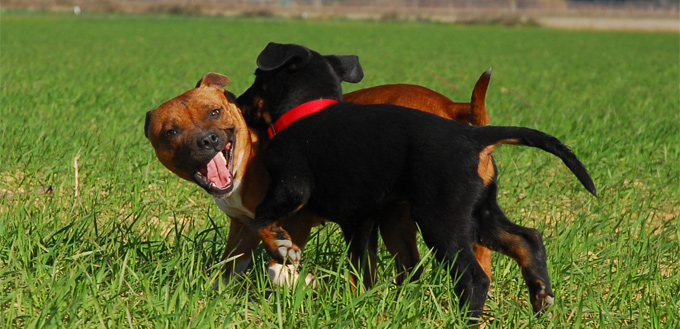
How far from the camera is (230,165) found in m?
3.73

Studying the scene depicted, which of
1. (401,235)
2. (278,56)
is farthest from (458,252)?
(278,56)

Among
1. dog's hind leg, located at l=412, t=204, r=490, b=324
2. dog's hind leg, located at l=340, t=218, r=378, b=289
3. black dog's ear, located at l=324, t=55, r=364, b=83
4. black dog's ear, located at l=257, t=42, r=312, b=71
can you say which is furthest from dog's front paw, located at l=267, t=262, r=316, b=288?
black dog's ear, located at l=324, t=55, r=364, b=83

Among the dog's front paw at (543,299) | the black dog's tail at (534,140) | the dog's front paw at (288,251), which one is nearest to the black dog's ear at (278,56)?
the dog's front paw at (288,251)

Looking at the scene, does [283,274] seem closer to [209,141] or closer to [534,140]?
Answer: [209,141]

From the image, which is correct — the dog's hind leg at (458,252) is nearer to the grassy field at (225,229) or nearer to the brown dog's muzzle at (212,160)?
the grassy field at (225,229)

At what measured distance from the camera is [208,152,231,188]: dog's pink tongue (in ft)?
12.2

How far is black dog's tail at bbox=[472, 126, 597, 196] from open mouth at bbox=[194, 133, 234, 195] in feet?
3.86

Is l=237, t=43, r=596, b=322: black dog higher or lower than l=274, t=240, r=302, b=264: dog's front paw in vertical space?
higher

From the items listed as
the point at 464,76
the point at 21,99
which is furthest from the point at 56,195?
the point at 464,76

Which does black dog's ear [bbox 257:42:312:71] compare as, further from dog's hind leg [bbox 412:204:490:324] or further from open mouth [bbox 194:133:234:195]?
dog's hind leg [bbox 412:204:490:324]

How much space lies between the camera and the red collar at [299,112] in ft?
12.5

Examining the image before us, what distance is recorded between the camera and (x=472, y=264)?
3.16 metres

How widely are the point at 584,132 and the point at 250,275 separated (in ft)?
18.4

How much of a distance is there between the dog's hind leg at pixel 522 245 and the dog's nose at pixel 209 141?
1.20 metres
